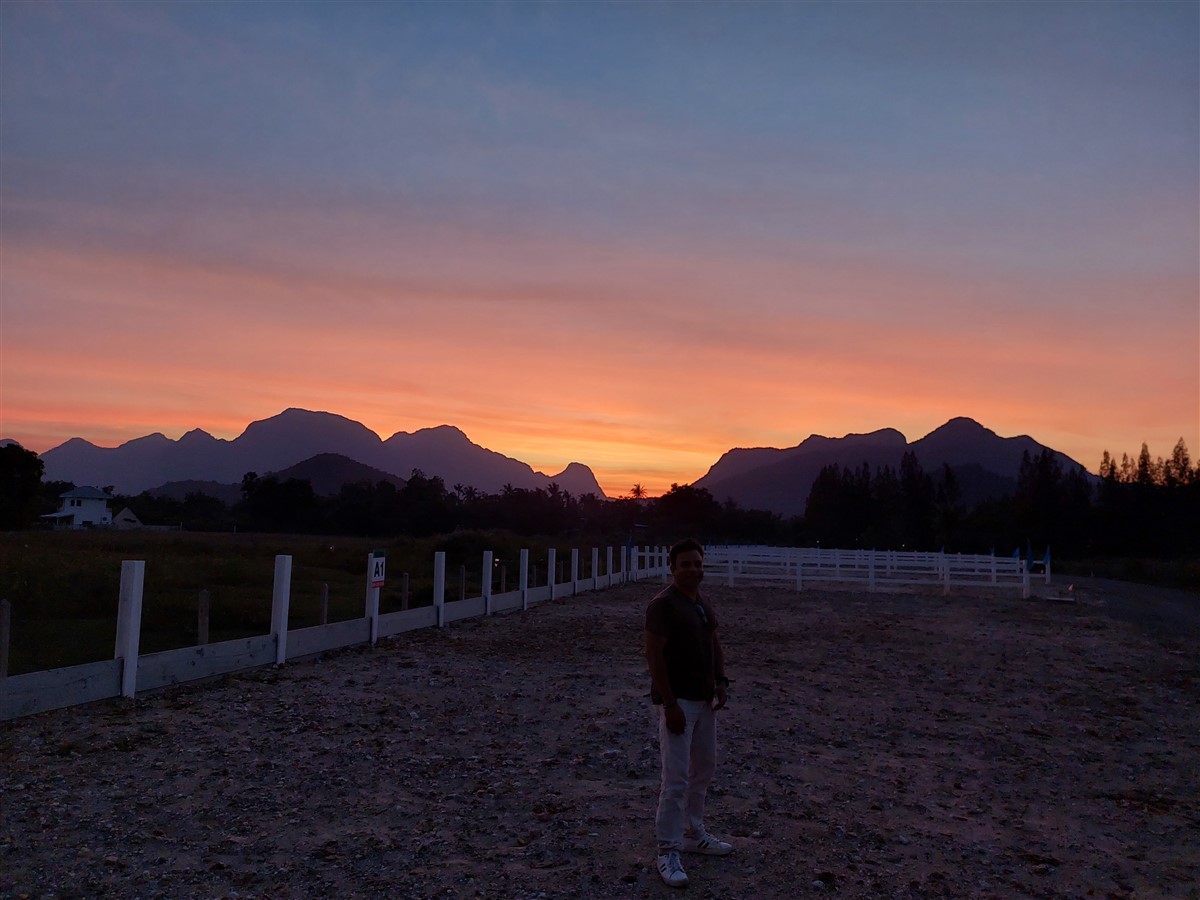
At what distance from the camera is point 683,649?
224 inches

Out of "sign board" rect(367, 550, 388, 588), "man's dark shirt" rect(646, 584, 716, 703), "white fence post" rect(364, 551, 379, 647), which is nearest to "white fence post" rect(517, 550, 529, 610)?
"white fence post" rect(364, 551, 379, 647)

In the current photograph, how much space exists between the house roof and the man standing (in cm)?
14394

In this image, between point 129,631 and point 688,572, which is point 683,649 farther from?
point 129,631

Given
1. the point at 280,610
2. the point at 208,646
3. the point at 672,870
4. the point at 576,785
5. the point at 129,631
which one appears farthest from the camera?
the point at 280,610

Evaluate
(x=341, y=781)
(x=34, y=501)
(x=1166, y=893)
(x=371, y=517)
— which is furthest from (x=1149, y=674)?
(x=371, y=517)

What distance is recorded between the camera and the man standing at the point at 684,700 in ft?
18.2

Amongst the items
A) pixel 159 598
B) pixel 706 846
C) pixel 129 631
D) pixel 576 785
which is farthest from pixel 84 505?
pixel 706 846

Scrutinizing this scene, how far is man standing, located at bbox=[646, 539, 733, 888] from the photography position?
555cm

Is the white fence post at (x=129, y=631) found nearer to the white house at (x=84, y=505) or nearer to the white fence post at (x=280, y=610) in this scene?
the white fence post at (x=280, y=610)

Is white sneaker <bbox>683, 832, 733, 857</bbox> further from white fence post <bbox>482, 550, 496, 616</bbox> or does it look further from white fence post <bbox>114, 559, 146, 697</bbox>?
white fence post <bbox>482, 550, 496, 616</bbox>

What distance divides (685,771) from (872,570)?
2515 cm

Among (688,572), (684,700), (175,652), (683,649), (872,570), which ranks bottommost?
(175,652)

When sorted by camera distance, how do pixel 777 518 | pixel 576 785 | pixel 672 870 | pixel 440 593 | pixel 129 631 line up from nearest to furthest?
pixel 672 870
pixel 576 785
pixel 129 631
pixel 440 593
pixel 777 518

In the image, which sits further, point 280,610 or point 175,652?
point 280,610
